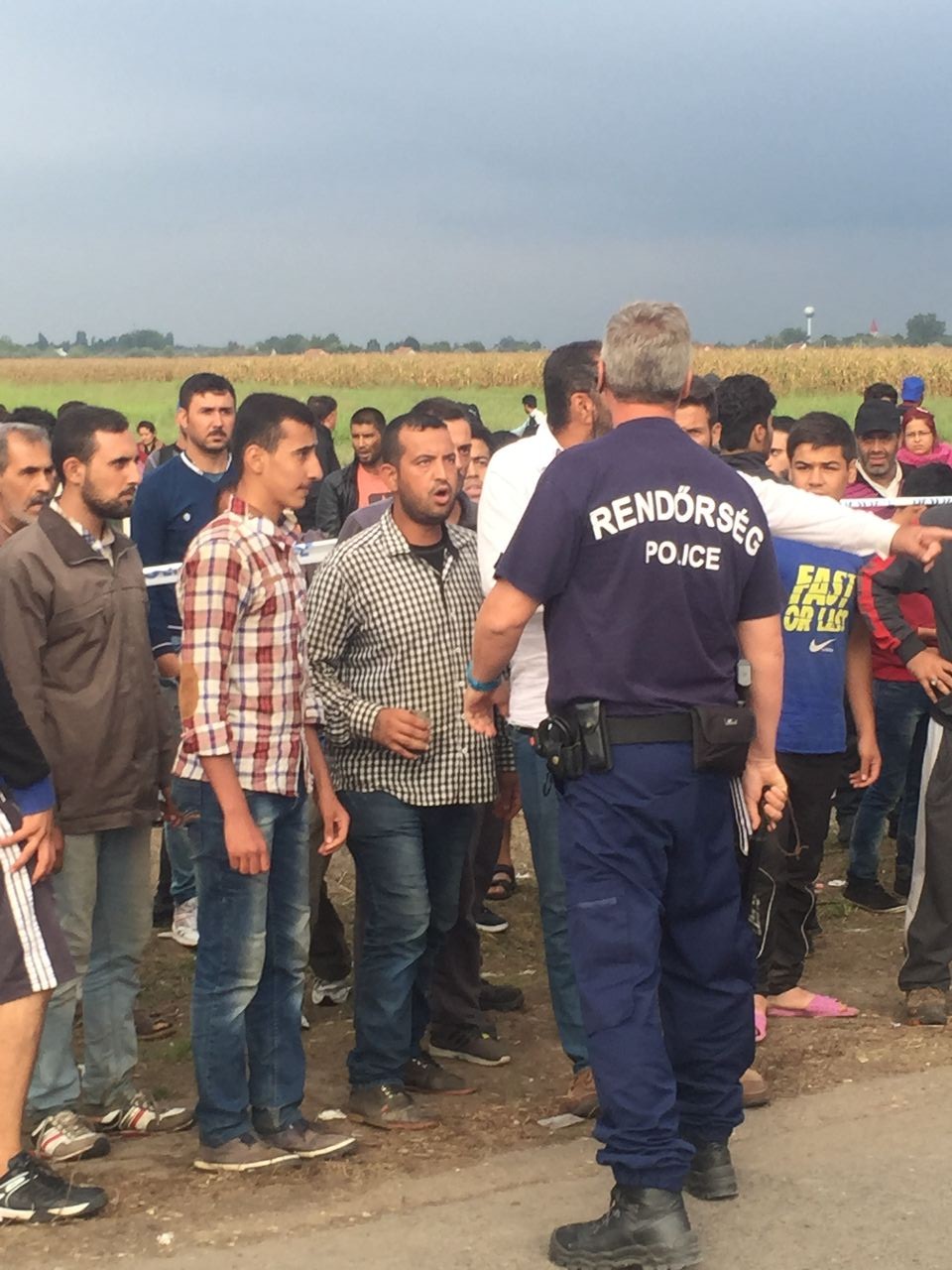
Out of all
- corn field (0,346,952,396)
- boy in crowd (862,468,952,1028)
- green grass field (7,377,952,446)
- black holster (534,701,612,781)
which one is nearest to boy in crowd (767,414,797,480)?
boy in crowd (862,468,952,1028)

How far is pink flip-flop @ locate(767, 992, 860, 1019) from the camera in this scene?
647cm

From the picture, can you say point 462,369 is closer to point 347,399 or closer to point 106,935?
point 347,399

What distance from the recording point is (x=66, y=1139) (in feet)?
16.6

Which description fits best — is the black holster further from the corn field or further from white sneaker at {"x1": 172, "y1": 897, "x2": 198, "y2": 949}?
the corn field

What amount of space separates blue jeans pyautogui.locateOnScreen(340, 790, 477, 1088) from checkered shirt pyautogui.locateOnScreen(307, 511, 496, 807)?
0.08 m

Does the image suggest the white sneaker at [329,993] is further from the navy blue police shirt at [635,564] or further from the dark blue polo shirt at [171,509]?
the navy blue police shirt at [635,564]

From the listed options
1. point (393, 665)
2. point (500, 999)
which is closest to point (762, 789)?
point (393, 665)

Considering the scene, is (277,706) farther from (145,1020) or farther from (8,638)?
(145,1020)

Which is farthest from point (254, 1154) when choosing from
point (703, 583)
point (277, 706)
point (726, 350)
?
point (726, 350)

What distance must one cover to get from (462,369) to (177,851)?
5215 centimetres

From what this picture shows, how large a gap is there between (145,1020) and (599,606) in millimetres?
3072

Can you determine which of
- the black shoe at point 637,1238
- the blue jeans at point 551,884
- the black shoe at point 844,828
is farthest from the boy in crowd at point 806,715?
the black shoe at point 844,828

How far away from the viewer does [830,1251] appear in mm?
4301

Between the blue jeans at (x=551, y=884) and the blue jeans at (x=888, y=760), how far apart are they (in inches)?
122
